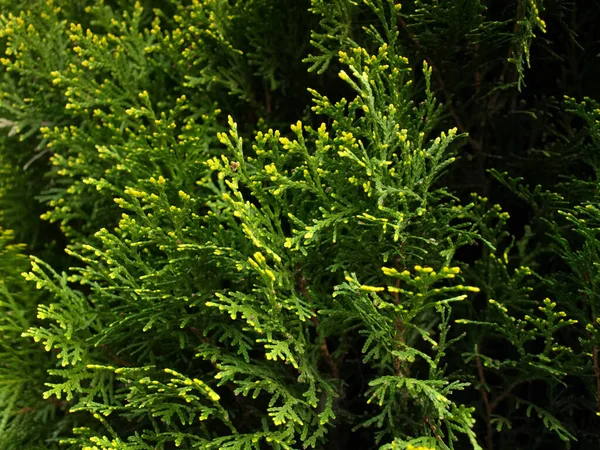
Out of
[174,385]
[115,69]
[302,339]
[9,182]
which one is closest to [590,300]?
[302,339]

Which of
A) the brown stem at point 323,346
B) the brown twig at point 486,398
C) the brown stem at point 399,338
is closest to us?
the brown stem at point 399,338

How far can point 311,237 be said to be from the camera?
6.80 ft

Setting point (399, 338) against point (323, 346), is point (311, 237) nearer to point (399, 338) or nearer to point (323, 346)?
point (399, 338)

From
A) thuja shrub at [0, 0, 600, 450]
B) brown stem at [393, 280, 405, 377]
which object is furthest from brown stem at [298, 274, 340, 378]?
brown stem at [393, 280, 405, 377]

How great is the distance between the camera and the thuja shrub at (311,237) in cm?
215

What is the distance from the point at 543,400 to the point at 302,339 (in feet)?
4.97

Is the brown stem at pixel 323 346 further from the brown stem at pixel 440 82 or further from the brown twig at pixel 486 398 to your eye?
the brown stem at pixel 440 82

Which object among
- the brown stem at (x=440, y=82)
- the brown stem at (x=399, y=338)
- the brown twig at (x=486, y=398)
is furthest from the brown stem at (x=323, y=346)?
the brown stem at (x=440, y=82)

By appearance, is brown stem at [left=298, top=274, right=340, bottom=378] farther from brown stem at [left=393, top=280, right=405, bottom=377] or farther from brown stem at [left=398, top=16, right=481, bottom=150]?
brown stem at [left=398, top=16, right=481, bottom=150]

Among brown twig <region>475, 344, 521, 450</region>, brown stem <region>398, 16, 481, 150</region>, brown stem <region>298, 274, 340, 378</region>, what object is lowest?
brown twig <region>475, 344, 521, 450</region>

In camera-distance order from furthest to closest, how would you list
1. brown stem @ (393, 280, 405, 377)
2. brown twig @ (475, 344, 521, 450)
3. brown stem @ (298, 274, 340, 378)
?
brown twig @ (475, 344, 521, 450)
brown stem @ (298, 274, 340, 378)
brown stem @ (393, 280, 405, 377)

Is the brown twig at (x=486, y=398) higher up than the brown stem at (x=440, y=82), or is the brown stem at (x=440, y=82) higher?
the brown stem at (x=440, y=82)

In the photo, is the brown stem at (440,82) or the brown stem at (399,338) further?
the brown stem at (440,82)

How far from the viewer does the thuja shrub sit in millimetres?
2150
